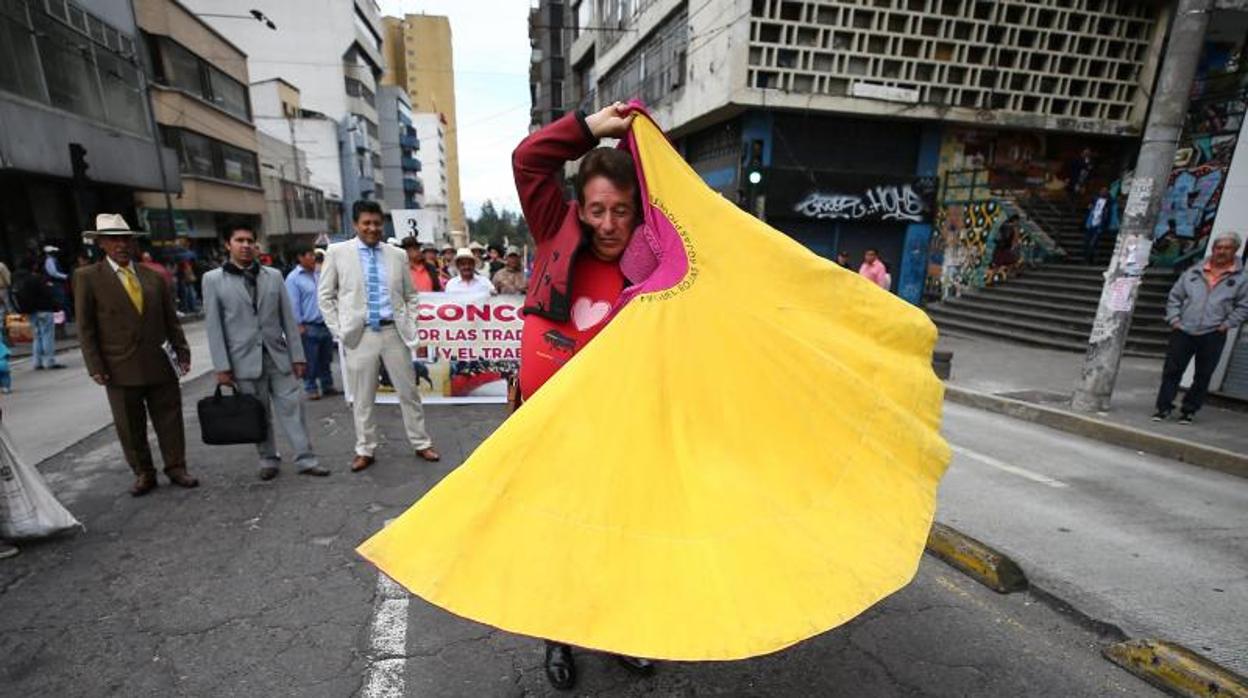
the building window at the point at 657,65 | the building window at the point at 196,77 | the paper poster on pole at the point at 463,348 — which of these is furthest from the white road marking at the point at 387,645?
the building window at the point at 196,77

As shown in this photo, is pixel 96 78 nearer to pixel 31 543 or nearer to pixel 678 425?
pixel 31 543

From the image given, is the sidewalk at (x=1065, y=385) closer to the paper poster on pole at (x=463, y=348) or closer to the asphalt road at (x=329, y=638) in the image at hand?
the asphalt road at (x=329, y=638)

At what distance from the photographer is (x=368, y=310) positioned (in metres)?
4.75

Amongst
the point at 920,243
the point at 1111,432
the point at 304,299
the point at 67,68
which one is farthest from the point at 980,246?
the point at 67,68

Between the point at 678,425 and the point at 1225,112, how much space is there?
17264 mm

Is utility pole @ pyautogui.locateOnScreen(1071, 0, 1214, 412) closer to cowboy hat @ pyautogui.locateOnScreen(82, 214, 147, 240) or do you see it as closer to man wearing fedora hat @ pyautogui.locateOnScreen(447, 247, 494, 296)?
man wearing fedora hat @ pyautogui.locateOnScreen(447, 247, 494, 296)

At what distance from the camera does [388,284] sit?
4.80 metres

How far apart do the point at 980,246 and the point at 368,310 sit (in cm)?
1784

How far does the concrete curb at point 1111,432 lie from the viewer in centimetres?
545

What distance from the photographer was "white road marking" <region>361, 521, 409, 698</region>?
2.45 metres

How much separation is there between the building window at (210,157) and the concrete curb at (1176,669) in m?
31.0

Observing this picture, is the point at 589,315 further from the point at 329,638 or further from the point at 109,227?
the point at 109,227

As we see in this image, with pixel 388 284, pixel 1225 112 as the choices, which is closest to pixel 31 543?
pixel 388 284

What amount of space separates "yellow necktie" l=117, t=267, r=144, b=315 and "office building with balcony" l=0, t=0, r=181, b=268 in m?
13.9
